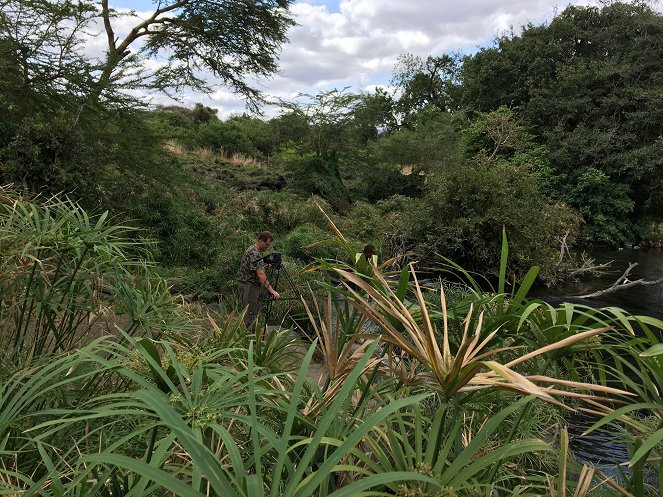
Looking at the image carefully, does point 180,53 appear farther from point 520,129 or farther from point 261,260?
point 520,129

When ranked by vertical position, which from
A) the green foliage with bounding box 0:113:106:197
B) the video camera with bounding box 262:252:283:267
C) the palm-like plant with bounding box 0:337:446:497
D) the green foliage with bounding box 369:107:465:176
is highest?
the green foliage with bounding box 369:107:465:176

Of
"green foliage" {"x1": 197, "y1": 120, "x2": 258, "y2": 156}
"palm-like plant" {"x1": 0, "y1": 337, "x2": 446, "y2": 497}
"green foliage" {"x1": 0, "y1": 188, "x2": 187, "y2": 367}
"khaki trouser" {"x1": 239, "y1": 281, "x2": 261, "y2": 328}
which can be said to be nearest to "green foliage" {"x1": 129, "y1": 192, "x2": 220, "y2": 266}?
"khaki trouser" {"x1": 239, "y1": 281, "x2": 261, "y2": 328}

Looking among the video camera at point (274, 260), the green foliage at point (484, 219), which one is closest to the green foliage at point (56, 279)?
the video camera at point (274, 260)

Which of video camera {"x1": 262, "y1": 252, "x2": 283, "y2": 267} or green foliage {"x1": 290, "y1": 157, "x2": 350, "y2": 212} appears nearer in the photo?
video camera {"x1": 262, "y1": 252, "x2": 283, "y2": 267}

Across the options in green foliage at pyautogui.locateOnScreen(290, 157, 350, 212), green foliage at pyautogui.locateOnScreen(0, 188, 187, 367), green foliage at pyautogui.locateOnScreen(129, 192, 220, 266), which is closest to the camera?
green foliage at pyautogui.locateOnScreen(0, 188, 187, 367)

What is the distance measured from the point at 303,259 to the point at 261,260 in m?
4.55

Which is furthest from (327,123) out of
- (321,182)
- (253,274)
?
(253,274)

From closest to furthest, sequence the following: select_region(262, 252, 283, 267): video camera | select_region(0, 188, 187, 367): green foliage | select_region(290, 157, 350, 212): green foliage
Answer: select_region(0, 188, 187, 367): green foliage → select_region(262, 252, 283, 267): video camera → select_region(290, 157, 350, 212): green foliage

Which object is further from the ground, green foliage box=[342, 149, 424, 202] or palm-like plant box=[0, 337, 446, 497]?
green foliage box=[342, 149, 424, 202]

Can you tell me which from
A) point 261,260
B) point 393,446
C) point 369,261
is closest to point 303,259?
point 261,260

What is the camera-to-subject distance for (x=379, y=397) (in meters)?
1.54

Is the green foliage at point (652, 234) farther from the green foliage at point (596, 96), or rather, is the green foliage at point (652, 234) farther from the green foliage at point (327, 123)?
the green foliage at point (327, 123)

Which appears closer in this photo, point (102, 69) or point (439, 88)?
point (102, 69)

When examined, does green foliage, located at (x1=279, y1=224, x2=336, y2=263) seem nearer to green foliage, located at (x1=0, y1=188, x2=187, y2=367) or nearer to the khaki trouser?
the khaki trouser
